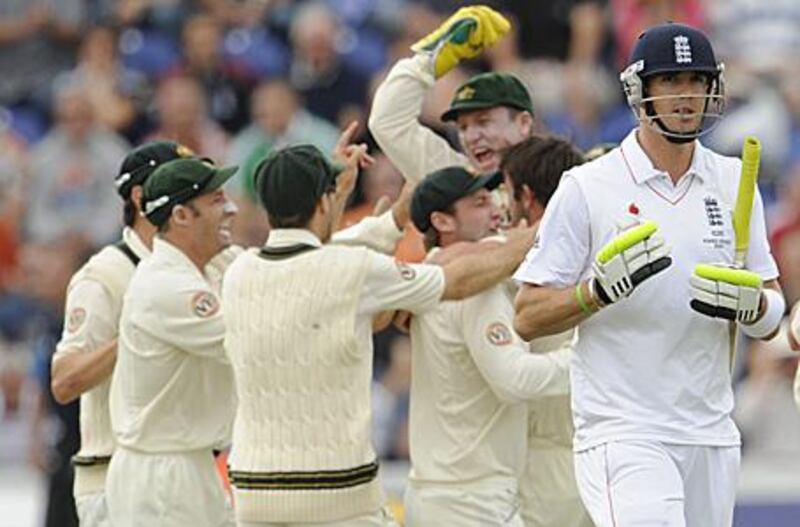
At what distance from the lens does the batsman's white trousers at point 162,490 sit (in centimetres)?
789

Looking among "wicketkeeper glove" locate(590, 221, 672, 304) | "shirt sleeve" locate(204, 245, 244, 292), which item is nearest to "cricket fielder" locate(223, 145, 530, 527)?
"shirt sleeve" locate(204, 245, 244, 292)

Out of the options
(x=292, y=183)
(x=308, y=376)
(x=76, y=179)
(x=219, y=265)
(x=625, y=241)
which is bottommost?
(x=308, y=376)

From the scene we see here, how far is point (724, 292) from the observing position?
6387 millimetres

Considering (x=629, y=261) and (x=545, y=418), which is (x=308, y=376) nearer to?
(x=545, y=418)

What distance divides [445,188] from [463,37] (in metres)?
0.95

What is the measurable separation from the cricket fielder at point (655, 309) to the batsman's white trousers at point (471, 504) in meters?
1.04

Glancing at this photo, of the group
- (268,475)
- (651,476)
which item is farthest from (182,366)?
(651,476)

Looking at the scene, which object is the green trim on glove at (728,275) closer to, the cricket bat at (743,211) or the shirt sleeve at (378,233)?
the cricket bat at (743,211)

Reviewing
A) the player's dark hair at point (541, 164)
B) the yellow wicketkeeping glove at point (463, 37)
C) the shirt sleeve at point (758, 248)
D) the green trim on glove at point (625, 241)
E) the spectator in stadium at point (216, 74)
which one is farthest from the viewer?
the spectator in stadium at point (216, 74)

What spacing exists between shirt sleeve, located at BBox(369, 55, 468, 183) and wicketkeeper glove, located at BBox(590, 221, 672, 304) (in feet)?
7.40

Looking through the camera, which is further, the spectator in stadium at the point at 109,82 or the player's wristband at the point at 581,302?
the spectator in stadium at the point at 109,82

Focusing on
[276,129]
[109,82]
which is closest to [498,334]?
[276,129]

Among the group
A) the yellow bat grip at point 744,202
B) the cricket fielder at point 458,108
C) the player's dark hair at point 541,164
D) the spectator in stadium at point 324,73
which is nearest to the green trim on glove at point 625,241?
the yellow bat grip at point 744,202

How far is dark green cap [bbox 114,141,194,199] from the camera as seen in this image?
8336 mm
